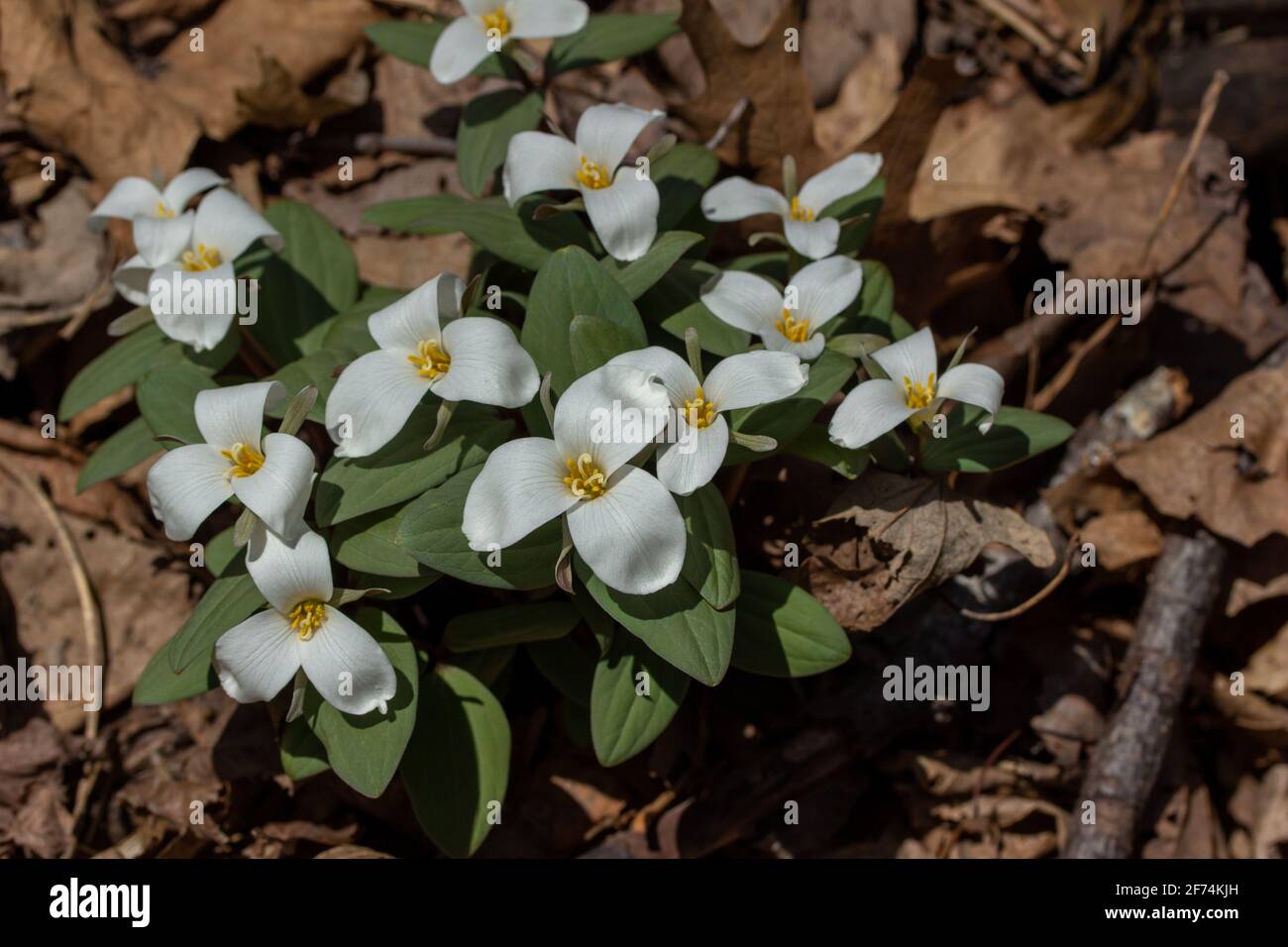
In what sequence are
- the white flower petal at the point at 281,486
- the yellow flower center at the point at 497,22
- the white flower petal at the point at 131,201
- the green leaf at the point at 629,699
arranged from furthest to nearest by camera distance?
the yellow flower center at the point at 497,22 → the white flower petal at the point at 131,201 → the green leaf at the point at 629,699 → the white flower petal at the point at 281,486

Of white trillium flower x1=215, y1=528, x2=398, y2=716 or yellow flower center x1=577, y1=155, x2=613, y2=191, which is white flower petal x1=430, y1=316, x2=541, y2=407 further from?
yellow flower center x1=577, y1=155, x2=613, y2=191

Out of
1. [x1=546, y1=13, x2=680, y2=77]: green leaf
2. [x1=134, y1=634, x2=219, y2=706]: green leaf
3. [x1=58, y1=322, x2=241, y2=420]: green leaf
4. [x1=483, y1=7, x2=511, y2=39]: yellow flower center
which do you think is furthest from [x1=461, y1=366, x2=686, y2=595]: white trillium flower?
[x1=546, y1=13, x2=680, y2=77]: green leaf

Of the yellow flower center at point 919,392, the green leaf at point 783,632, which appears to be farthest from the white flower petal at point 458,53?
the green leaf at point 783,632

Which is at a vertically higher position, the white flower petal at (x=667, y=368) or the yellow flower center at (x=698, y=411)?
the white flower petal at (x=667, y=368)

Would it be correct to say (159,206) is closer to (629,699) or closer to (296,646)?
(296,646)

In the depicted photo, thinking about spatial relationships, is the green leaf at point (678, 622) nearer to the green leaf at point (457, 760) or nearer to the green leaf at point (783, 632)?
the green leaf at point (783, 632)

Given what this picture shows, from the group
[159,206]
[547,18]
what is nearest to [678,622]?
[547,18]
